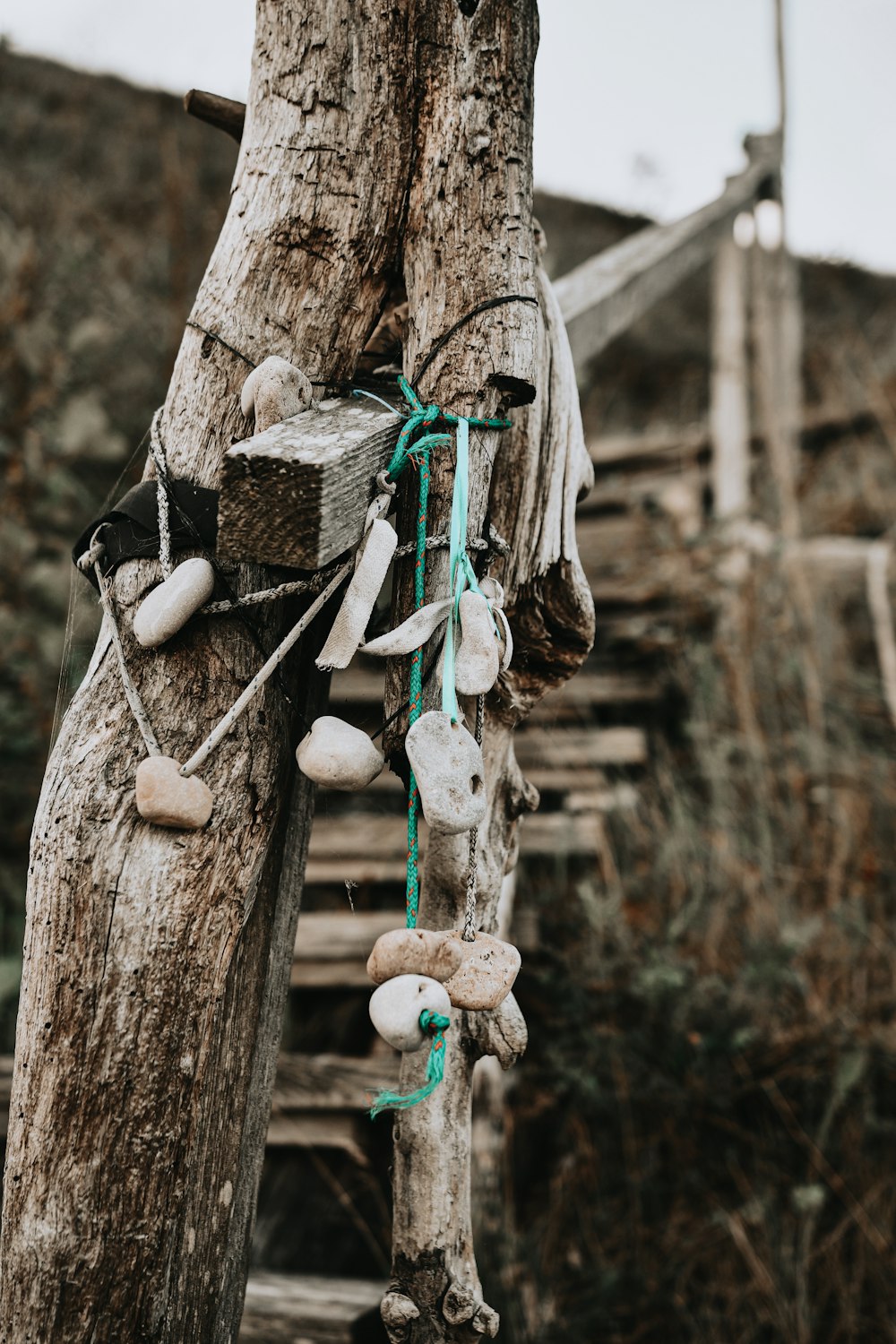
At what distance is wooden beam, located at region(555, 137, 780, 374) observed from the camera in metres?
2.40

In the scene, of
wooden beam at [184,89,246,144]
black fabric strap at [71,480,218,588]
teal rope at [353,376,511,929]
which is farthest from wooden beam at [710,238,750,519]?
black fabric strap at [71,480,218,588]

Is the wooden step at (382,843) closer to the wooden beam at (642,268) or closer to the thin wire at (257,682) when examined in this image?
the wooden beam at (642,268)

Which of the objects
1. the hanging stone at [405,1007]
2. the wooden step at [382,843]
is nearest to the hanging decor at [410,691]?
the hanging stone at [405,1007]

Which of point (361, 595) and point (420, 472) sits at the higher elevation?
point (420, 472)

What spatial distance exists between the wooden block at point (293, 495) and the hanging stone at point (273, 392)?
0.24 ft

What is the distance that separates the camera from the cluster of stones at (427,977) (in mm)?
869

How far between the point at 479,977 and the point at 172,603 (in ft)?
1.51

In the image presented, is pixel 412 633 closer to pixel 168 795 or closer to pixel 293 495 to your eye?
pixel 293 495

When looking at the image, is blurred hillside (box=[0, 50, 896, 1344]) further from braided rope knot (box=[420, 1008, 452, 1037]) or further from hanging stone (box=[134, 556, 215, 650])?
braided rope knot (box=[420, 1008, 452, 1037])

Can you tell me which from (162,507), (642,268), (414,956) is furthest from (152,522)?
(642,268)

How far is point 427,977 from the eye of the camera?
36.4 inches

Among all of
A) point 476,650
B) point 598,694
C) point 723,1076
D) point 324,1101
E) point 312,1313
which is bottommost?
point 312,1313

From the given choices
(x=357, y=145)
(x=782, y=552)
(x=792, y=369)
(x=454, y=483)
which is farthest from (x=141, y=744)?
(x=792, y=369)

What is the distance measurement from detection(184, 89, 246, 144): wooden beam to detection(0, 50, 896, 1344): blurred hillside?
0.77 meters
